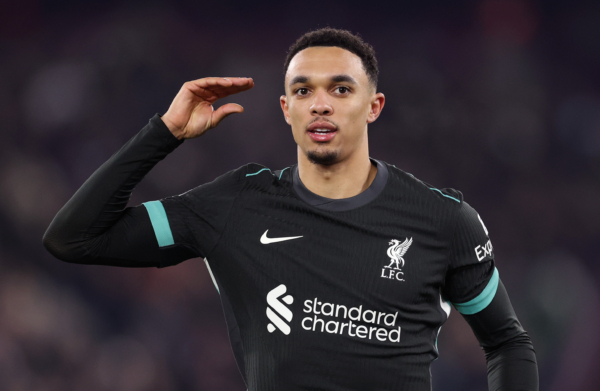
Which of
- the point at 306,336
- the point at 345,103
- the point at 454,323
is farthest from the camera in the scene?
the point at 454,323

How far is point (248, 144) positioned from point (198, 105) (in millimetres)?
2838

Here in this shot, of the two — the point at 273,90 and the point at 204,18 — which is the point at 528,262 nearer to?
the point at 273,90

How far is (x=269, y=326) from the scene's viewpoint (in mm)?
2037

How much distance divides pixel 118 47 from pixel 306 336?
11.7ft

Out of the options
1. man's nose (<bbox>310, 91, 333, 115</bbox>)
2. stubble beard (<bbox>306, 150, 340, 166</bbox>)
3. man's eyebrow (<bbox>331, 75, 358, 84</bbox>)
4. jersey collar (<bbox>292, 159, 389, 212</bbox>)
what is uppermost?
man's eyebrow (<bbox>331, 75, 358, 84</bbox>)

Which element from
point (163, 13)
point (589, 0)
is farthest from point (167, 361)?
point (589, 0)

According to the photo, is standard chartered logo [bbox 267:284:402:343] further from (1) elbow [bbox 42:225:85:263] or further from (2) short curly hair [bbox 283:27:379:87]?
(2) short curly hair [bbox 283:27:379:87]

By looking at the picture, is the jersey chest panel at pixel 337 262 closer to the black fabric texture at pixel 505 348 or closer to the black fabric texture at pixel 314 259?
the black fabric texture at pixel 314 259

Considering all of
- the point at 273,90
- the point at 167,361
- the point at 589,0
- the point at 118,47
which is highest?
the point at 589,0

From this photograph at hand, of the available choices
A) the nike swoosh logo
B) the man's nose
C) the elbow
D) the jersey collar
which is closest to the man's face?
the man's nose

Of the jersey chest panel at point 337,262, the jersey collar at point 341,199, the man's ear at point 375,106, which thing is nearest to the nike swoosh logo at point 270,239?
the jersey chest panel at point 337,262

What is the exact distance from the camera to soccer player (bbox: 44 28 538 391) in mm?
2014

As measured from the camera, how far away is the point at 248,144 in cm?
501

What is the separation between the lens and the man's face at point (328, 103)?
2125mm
